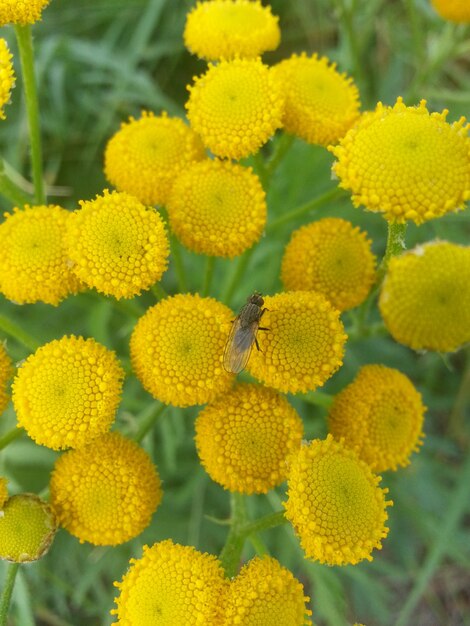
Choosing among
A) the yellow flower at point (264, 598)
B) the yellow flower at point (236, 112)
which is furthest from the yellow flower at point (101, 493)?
the yellow flower at point (236, 112)

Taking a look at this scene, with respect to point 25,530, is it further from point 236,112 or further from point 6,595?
point 236,112

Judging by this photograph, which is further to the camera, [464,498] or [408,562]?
[408,562]

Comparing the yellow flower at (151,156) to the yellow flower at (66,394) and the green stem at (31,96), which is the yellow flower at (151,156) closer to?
the green stem at (31,96)

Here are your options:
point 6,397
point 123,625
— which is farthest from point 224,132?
point 123,625

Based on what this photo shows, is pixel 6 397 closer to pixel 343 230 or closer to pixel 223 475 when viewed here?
pixel 223 475

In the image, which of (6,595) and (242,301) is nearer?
(6,595)

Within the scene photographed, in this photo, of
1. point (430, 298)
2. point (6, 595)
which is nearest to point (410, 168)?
point (430, 298)

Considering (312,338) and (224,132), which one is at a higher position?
(224,132)
